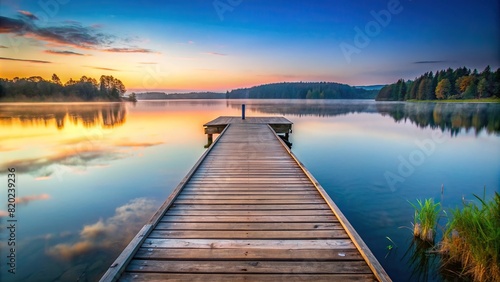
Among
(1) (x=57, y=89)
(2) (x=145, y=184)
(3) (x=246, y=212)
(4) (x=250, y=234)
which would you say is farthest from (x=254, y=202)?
(1) (x=57, y=89)

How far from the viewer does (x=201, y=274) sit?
83.7 inches

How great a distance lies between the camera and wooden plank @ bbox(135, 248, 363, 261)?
92.4 inches

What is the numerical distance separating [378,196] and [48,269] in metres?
6.92

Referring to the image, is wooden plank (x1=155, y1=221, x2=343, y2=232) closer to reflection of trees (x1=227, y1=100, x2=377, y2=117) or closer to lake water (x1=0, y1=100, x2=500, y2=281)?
lake water (x1=0, y1=100, x2=500, y2=281)

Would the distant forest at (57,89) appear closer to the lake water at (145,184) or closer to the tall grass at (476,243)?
the lake water at (145,184)

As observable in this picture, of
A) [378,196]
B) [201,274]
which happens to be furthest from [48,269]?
[378,196]

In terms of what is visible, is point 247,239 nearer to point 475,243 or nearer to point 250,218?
point 250,218

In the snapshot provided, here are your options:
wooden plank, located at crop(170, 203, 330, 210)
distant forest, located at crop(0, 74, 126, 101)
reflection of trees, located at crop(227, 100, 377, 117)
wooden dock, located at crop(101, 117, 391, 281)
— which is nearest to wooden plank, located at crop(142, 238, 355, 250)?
wooden dock, located at crop(101, 117, 391, 281)

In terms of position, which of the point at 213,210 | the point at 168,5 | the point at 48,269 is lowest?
the point at 48,269

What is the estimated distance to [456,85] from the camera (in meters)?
61.4

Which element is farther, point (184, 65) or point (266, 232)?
point (184, 65)

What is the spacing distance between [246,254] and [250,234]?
1.30 ft

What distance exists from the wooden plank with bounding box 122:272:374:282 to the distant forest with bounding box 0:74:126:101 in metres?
74.4

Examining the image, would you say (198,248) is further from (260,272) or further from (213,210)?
(213,210)
